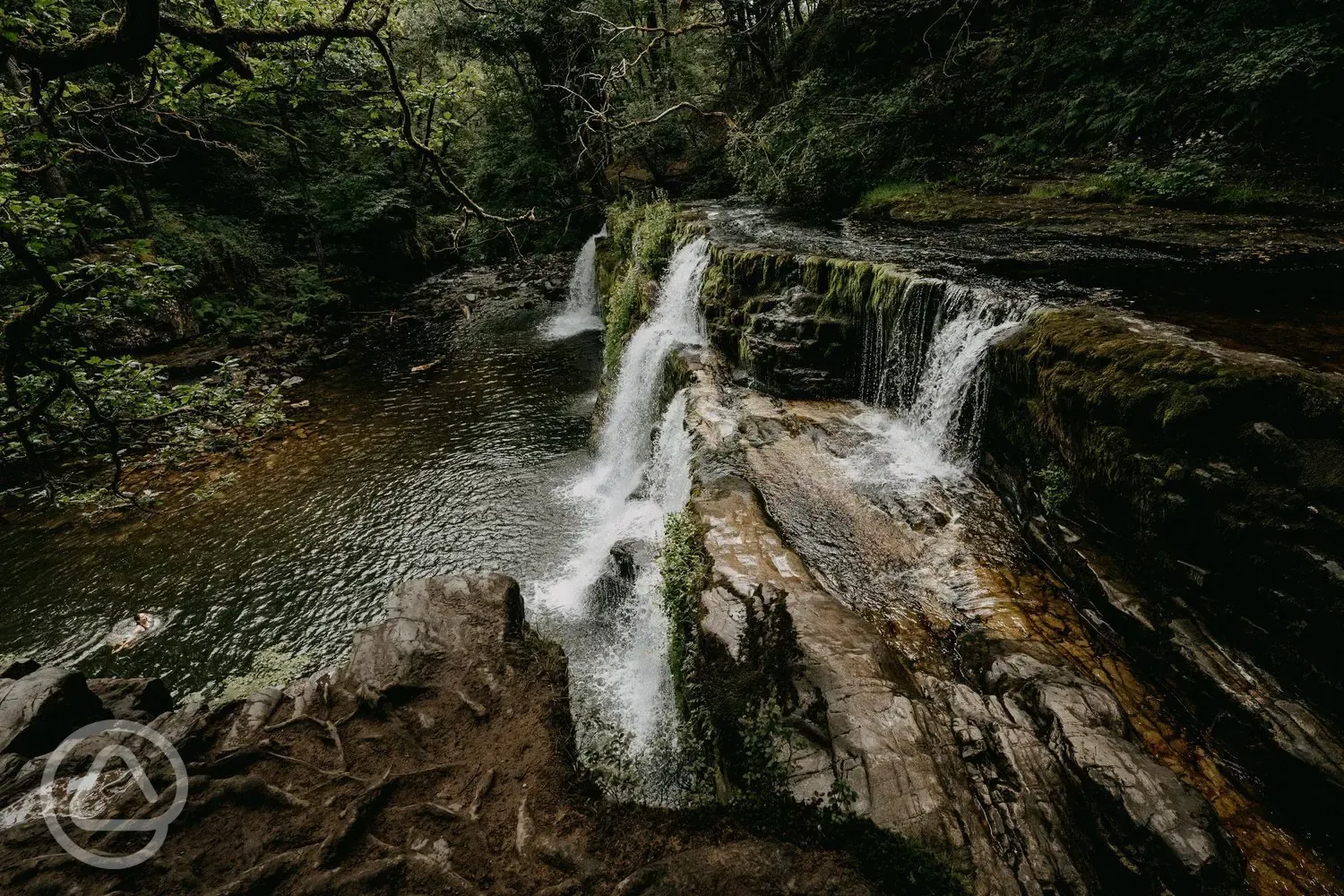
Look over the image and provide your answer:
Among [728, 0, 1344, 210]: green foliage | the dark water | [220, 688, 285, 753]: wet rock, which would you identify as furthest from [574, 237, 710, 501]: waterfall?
[220, 688, 285, 753]: wet rock

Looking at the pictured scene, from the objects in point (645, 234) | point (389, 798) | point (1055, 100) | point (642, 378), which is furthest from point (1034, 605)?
point (645, 234)

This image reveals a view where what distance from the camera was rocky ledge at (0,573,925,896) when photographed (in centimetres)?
353

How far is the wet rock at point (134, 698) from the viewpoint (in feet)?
16.8

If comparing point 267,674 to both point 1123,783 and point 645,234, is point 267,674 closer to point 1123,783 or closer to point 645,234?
point 1123,783

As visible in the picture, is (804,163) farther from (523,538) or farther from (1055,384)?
(523,538)

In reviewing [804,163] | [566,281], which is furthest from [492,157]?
[804,163]

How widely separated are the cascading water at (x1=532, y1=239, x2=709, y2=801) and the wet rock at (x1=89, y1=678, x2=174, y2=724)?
13.1ft

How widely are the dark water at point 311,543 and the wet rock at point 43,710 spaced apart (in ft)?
6.56

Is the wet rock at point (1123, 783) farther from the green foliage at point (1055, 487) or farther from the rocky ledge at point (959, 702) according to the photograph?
the green foliage at point (1055, 487)

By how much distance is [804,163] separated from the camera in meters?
14.7

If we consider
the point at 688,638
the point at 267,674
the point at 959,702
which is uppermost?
the point at 959,702

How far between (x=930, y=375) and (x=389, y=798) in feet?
25.6

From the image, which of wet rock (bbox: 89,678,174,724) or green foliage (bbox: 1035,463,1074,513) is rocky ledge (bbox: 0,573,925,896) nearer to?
wet rock (bbox: 89,678,174,724)

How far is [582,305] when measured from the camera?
20.7 m
